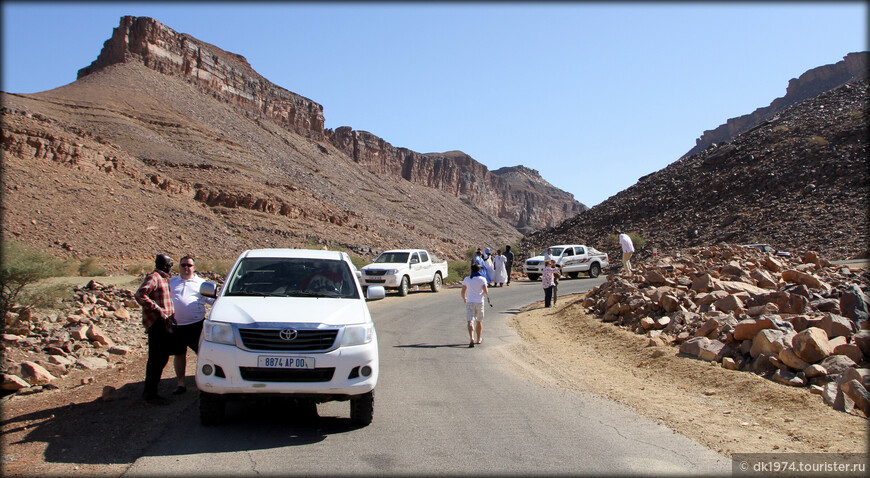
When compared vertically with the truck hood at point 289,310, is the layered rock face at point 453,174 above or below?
above

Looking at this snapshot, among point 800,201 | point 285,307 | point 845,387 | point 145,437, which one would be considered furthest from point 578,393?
point 800,201

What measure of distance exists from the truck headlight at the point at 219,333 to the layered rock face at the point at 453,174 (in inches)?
4838

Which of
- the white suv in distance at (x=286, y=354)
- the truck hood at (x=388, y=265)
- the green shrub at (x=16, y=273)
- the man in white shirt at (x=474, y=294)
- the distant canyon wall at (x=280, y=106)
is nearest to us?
the white suv in distance at (x=286, y=354)

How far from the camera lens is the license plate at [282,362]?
5.53 metres

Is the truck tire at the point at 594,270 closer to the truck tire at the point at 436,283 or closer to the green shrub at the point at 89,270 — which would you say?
the truck tire at the point at 436,283

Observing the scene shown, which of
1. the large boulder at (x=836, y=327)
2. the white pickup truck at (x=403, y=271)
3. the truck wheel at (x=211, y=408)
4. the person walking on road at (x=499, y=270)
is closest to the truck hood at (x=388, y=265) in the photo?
the white pickup truck at (x=403, y=271)

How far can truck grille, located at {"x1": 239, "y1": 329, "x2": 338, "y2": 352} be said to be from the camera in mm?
5633

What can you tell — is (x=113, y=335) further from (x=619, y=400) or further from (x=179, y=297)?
(x=619, y=400)

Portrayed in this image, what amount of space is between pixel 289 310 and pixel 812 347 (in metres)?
6.75

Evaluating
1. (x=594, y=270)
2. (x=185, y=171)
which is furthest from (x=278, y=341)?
(x=185, y=171)

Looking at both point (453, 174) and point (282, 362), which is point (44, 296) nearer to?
point (282, 362)

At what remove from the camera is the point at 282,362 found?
18.2 feet

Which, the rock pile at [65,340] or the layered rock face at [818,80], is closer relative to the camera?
the rock pile at [65,340]

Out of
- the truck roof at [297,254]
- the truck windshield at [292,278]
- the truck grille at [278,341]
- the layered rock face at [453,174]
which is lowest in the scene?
the truck grille at [278,341]
